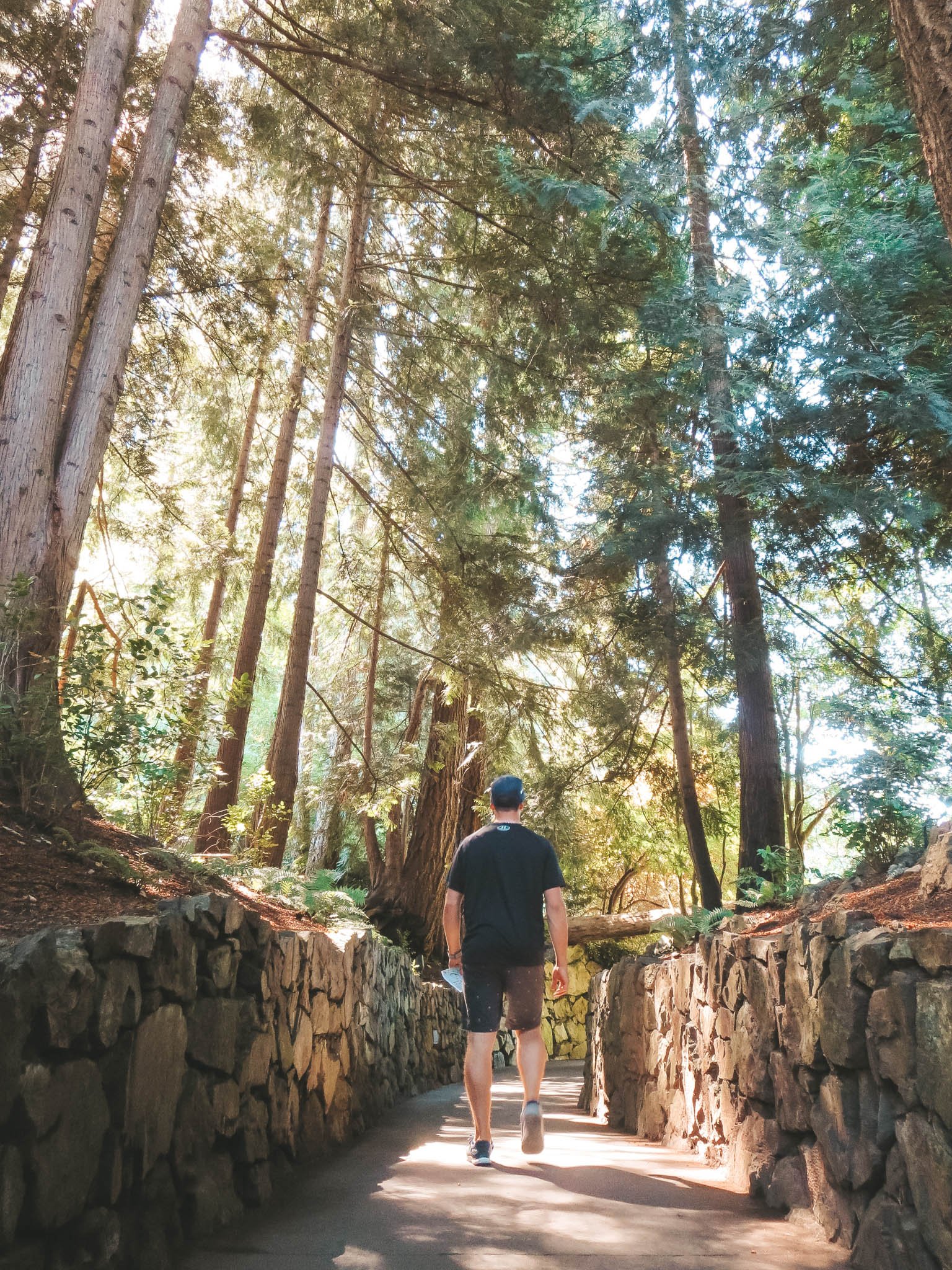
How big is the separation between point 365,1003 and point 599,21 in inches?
433

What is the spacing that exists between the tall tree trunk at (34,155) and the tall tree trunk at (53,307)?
115 cm

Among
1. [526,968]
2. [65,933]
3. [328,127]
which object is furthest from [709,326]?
[65,933]

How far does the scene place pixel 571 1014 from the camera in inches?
736

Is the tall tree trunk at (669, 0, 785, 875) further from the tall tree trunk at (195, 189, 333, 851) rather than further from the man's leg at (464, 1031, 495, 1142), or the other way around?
the tall tree trunk at (195, 189, 333, 851)

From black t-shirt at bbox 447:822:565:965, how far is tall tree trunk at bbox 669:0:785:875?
3.58m

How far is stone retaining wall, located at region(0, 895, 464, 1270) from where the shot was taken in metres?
2.07

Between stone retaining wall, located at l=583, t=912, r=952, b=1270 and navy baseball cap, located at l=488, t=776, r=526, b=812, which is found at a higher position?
navy baseball cap, located at l=488, t=776, r=526, b=812

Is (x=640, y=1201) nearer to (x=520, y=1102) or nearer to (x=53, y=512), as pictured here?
(x=53, y=512)

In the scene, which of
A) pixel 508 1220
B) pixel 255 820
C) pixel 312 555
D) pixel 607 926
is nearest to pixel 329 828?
pixel 255 820

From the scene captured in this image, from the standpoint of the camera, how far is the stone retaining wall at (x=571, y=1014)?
59.0 feet

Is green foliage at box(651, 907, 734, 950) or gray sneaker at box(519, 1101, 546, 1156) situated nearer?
gray sneaker at box(519, 1101, 546, 1156)

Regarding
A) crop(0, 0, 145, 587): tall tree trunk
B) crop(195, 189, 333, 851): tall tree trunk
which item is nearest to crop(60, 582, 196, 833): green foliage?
crop(0, 0, 145, 587): tall tree trunk

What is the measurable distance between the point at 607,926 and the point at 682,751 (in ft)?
24.3

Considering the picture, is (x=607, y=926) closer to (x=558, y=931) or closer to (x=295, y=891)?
(x=295, y=891)
